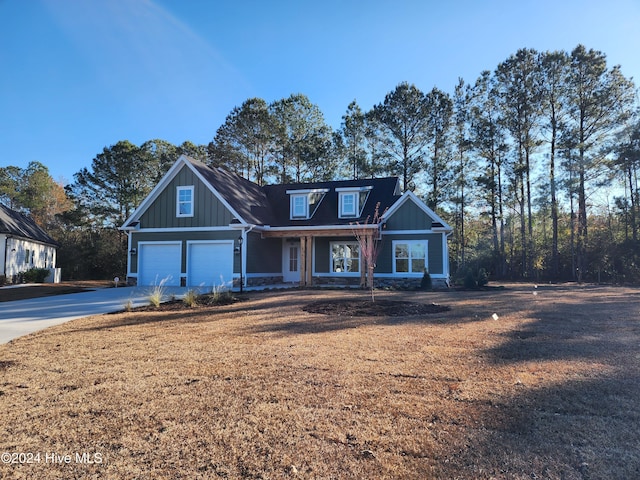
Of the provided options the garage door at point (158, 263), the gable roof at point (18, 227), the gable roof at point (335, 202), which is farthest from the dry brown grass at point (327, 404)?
the gable roof at point (18, 227)

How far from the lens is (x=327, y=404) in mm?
3309

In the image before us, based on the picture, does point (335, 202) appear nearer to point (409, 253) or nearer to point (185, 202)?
point (409, 253)

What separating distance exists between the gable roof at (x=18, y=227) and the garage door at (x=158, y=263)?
8481mm

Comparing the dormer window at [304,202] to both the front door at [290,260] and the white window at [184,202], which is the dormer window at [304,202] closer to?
the front door at [290,260]

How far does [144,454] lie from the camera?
2.52 meters

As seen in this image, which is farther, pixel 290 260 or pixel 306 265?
pixel 290 260

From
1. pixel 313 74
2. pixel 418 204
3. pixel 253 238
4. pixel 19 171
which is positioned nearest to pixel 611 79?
pixel 418 204

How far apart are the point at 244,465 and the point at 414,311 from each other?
6.90m

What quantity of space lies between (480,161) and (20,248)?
1173 inches

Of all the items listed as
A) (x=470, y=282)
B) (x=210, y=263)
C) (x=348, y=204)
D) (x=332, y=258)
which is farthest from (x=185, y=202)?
(x=470, y=282)

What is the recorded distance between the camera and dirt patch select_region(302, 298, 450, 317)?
8508 millimetres

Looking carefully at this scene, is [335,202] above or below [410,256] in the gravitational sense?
above

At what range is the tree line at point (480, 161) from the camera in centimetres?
2258

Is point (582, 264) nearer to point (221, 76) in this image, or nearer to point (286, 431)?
point (221, 76)
